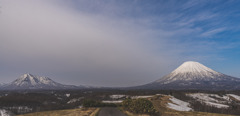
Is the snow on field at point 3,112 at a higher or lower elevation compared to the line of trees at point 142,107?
lower

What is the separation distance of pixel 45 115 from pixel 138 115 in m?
22.7

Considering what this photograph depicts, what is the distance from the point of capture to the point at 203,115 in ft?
136

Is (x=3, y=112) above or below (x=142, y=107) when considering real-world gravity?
below

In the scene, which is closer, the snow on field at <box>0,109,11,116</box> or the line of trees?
the line of trees

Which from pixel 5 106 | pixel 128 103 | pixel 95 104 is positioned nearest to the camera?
pixel 128 103

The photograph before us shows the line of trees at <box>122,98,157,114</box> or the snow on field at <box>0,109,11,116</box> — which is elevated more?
the line of trees at <box>122,98,157,114</box>

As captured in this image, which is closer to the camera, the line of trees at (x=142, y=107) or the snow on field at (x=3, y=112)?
the line of trees at (x=142, y=107)

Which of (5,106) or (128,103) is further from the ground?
(128,103)

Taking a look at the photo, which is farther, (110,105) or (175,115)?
(110,105)

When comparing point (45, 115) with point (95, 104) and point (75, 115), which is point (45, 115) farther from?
point (95, 104)

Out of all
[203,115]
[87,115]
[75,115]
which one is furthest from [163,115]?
[75,115]

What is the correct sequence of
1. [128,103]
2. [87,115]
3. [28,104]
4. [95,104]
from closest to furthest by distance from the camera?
1. [87,115]
2. [128,103]
3. [95,104]
4. [28,104]

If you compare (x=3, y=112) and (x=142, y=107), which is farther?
(x=3, y=112)

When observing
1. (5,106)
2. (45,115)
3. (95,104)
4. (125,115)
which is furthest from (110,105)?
(5,106)
